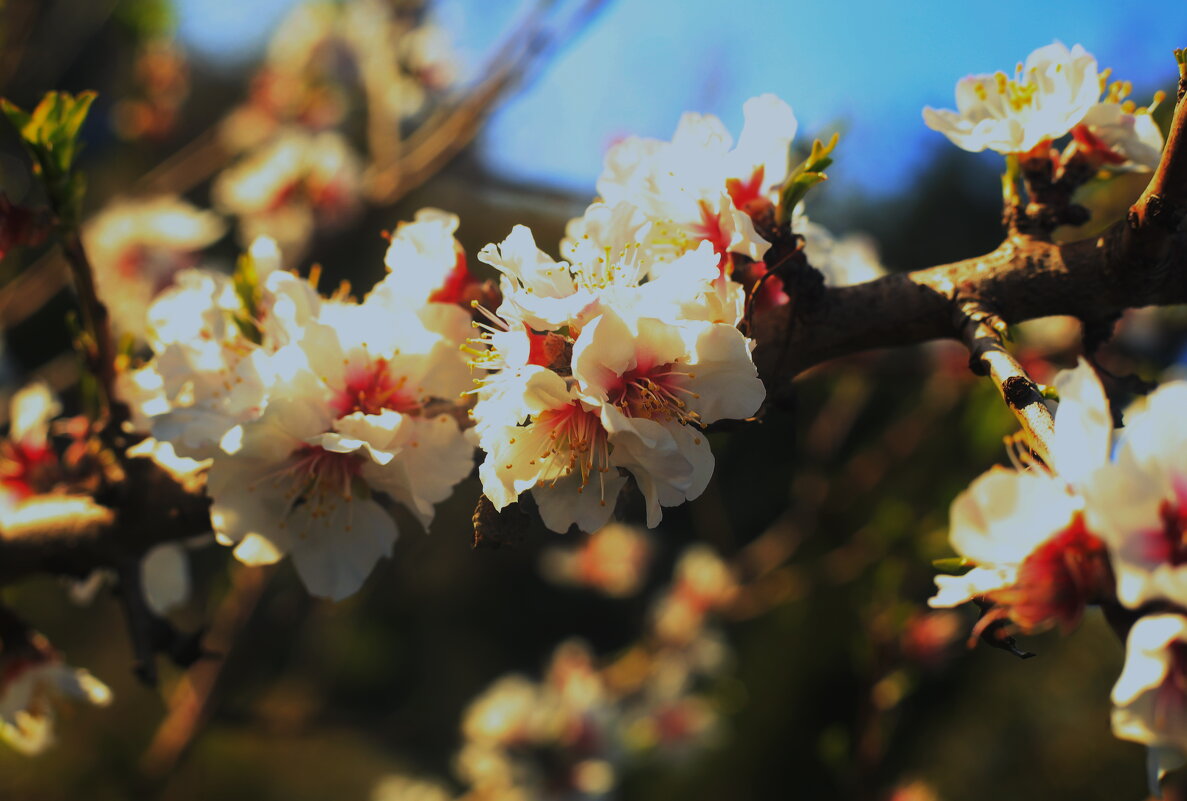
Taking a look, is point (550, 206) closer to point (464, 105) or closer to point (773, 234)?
point (464, 105)

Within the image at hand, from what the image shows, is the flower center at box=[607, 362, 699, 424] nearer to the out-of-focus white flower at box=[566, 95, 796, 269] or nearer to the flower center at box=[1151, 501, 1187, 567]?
the out-of-focus white flower at box=[566, 95, 796, 269]

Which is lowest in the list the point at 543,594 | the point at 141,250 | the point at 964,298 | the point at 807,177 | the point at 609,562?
the point at 543,594

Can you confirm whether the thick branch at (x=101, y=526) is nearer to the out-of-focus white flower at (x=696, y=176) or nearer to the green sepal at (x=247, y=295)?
the green sepal at (x=247, y=295)

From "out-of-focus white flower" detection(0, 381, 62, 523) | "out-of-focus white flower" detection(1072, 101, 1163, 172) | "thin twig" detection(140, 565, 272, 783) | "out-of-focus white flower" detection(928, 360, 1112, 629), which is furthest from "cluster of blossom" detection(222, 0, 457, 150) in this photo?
"out-of-focus white flower" detection(928, 360, 1112, 629)

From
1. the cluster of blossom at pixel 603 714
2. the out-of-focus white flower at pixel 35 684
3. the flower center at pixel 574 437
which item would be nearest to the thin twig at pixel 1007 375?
the flower center at pixel 574 437

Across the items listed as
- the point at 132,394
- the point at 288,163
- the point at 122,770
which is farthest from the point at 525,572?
the point at 132,394

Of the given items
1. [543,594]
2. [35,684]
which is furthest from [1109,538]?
[543,594]

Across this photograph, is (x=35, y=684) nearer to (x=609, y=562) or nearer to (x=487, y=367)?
(x=487, y=367)
